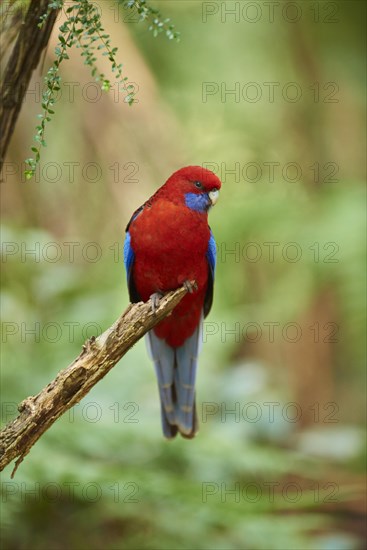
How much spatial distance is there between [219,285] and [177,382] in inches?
69.9

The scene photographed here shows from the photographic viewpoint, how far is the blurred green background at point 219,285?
457 cm

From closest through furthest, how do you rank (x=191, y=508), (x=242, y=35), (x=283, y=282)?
(x=191, y=508), (x=283, y=282), (x=242, y=35)

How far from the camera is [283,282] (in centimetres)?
703

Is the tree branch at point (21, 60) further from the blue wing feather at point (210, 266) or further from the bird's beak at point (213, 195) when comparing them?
the blue wing feather at point (210, 266)

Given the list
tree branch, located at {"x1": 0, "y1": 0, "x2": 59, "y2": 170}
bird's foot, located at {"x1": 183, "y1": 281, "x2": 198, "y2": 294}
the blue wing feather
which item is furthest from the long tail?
tree branch, located at {"x1": 0, "y1": 0, "x2": 59, "y2": 170}

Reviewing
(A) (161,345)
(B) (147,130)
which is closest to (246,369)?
(A) (161,345)

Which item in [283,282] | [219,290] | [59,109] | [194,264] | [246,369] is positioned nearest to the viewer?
[194,264]

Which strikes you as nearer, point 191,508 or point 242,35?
point 191,508

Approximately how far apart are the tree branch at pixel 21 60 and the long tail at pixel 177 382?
1742mm

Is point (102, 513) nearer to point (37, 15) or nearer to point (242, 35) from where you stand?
point (37, 15)

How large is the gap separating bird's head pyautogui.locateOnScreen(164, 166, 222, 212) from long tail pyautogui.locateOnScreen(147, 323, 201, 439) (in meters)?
0.93

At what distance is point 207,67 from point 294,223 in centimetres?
270

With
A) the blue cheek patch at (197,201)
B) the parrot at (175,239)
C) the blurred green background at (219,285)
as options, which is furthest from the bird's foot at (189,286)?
the blurred green background at (219,285)

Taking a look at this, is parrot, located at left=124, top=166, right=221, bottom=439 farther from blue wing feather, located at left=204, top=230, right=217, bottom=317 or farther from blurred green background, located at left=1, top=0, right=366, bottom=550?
blurred green background, located at left=1, top=0, right=366, bottom=550
